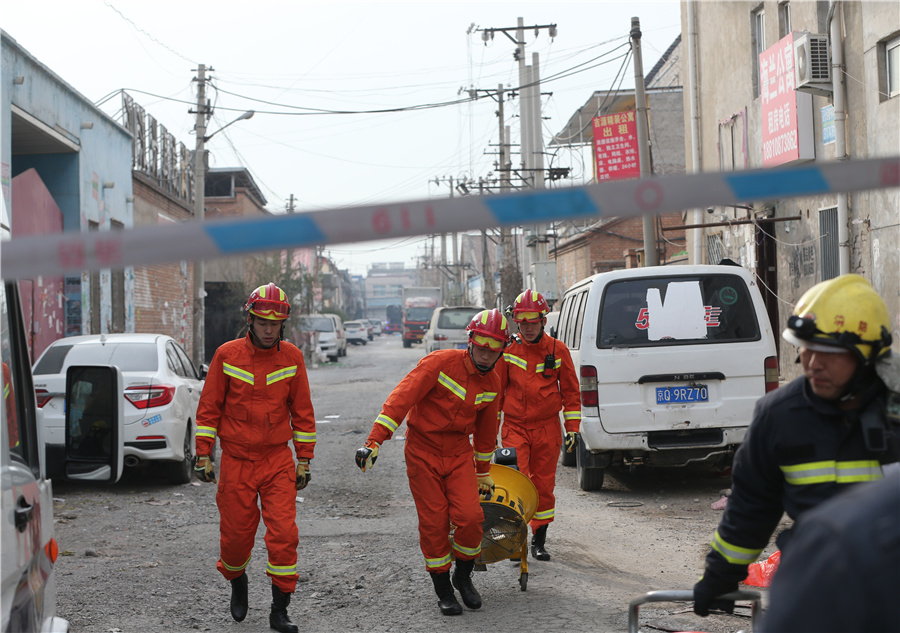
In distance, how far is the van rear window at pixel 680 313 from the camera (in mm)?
8602

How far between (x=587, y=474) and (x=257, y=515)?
15.0 ft

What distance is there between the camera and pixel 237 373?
218 inches

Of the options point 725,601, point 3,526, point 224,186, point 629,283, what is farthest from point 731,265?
point 224,186

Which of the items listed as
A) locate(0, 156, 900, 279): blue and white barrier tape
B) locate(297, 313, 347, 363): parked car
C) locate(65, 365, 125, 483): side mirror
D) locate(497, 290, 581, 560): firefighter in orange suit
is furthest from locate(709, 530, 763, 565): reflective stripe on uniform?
locate(297, 313, 347, 363): parked car

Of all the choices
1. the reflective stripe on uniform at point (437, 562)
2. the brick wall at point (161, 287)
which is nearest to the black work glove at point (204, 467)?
the reflective stripe on uniform at point (437, 562)

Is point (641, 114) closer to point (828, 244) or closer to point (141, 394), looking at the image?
point (828, 244)

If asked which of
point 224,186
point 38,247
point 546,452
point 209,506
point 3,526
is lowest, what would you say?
point 209,506

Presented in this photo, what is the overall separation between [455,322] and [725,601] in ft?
83.5

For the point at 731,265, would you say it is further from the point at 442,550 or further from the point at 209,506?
the point at 209,506

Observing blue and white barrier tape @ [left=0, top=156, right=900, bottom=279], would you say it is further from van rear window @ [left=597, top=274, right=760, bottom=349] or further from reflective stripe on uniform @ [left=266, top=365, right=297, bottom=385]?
van rear window @ [left=597, top=274, right=760, bottom=349]

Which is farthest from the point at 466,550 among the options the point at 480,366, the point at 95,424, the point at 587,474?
the point at 587,474

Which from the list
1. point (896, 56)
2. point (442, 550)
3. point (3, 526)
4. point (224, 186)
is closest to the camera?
point (3, 526)

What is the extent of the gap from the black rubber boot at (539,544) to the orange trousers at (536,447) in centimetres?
6

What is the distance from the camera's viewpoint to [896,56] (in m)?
12.5
